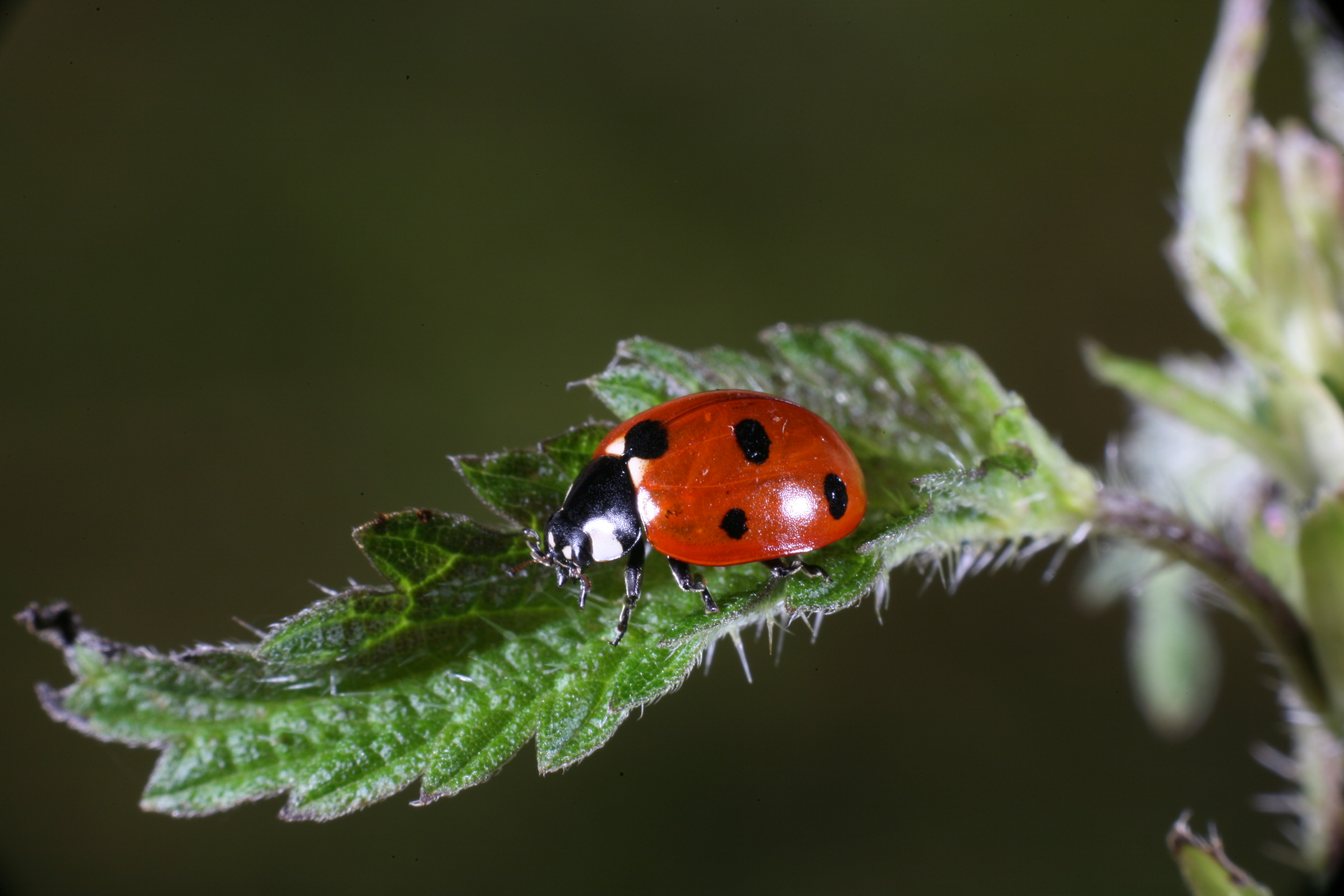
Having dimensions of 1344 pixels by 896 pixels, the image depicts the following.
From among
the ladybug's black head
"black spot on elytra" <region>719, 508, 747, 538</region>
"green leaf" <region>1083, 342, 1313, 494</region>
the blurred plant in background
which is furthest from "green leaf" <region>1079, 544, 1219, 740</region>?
the ladybug's black head

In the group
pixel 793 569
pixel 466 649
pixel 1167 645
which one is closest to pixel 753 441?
pixel 793 569

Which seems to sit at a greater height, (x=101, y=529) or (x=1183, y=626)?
(x=101, y=529)

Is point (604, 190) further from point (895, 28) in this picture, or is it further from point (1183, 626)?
point (1183, 626)

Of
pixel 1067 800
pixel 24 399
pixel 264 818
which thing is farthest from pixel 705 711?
pixel 24 399

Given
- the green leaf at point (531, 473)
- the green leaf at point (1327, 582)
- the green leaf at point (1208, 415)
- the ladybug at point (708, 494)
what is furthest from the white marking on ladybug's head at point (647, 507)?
the green leaf at point (1327, 582)

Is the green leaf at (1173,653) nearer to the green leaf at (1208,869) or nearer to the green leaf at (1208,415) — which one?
the green leaf at (1208,415)

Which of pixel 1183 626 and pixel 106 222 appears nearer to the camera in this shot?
pixel 1183 626
